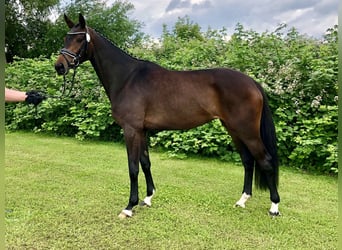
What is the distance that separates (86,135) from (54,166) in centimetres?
185

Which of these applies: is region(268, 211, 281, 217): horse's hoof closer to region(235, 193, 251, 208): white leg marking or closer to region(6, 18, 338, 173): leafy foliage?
region(235, 193, 251, 208): white leg marking

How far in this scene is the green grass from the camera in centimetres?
235

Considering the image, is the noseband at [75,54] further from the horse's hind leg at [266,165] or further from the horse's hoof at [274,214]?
the horse's hoof at [274,214]

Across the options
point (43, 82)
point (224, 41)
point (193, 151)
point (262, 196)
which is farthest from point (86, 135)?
point (262, 196)

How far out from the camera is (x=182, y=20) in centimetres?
1329

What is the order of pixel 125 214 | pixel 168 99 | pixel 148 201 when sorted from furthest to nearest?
1. pixel 148 201
2. pixel 168 99
3. pixel 125 214

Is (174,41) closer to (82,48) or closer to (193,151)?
(193,151)

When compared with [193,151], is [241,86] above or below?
above

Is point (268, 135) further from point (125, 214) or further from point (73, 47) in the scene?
point (73, 47)

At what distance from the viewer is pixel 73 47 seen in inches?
109

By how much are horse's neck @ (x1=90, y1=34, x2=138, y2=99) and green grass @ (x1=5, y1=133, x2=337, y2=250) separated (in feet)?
3.68

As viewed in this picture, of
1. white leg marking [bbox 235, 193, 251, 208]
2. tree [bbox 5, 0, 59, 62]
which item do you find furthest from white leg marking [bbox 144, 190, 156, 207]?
tree [bbox 5, 0, 59, 62]

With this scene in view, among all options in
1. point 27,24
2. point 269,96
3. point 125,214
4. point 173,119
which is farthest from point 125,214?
point 27,24

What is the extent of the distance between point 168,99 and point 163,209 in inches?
39.8
